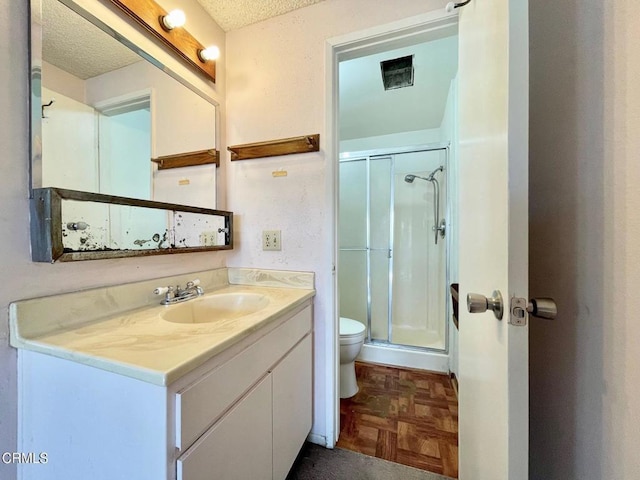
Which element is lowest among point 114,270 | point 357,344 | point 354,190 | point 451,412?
point 451,412

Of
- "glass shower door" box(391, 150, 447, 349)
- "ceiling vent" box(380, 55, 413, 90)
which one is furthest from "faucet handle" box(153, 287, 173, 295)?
"glass shower door" box(391, 150, 447, 349)

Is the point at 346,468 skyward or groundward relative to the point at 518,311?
groundward

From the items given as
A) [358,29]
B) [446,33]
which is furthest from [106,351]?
[446,33]

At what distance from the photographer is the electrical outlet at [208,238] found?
1.35 m

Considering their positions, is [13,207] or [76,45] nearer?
[13,207]

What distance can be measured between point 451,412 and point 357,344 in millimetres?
698

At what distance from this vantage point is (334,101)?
133 centimetres

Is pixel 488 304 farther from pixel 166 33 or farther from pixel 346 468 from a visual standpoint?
pixel 166 33

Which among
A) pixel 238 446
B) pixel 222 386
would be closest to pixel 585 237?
pixel 222 386

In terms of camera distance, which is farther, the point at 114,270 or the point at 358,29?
the point at 358,29

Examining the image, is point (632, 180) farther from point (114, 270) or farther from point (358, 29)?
point (114, 270)

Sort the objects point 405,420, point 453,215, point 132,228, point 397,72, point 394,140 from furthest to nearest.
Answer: point 394,140
point 453,215
point 397,72
point 405,420
point 132,228

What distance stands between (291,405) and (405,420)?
86 centimetres

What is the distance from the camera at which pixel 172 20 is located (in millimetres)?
1140
